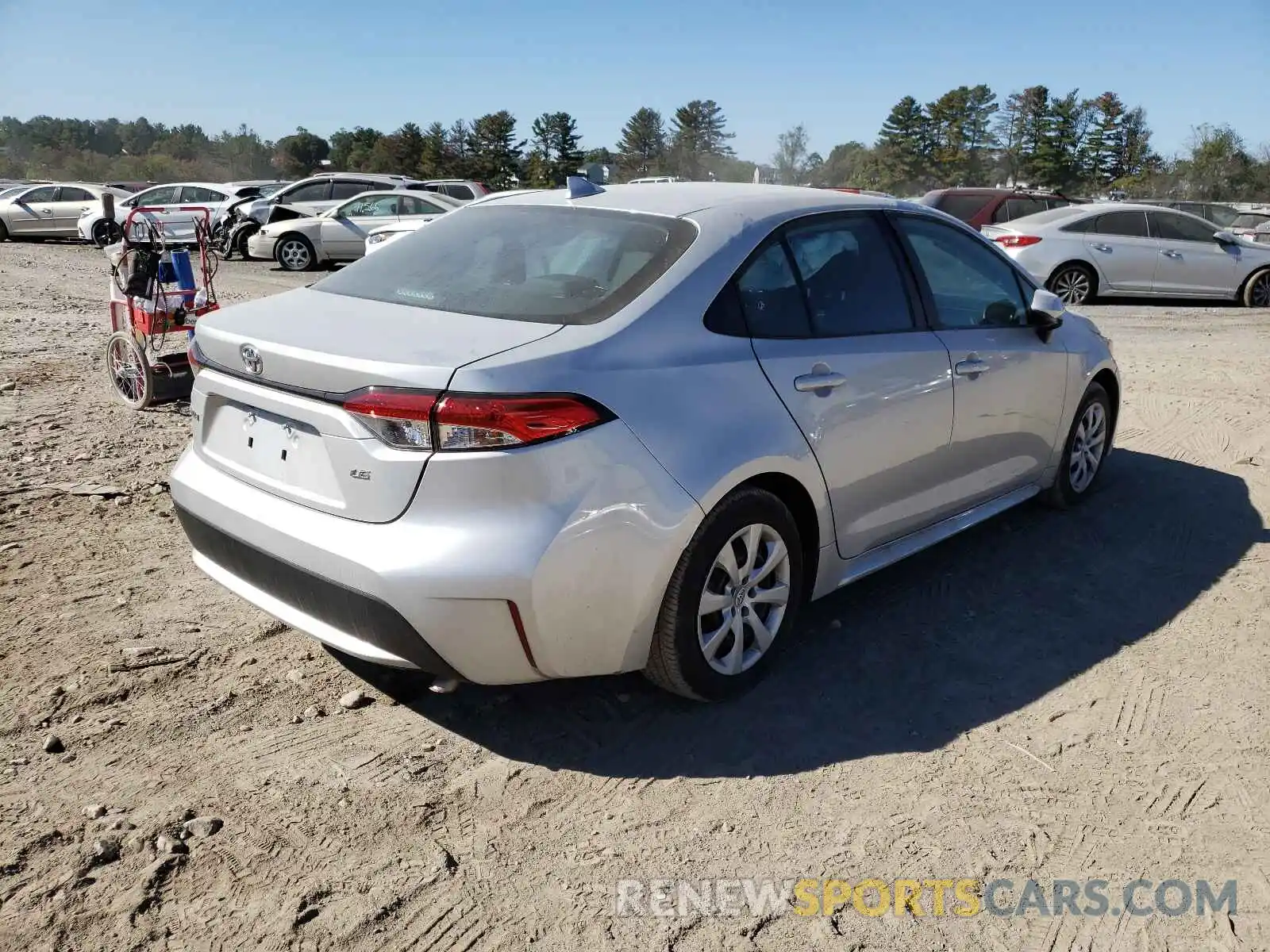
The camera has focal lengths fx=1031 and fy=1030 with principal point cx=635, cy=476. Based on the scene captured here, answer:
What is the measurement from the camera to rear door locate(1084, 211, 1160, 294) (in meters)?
14.4

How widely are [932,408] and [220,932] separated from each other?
301 cm

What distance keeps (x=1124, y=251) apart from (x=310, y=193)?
49.3ft

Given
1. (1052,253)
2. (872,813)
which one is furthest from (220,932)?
(1052,253)

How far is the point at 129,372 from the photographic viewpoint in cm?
720

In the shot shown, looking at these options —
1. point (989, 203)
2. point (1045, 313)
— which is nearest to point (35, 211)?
point (989, 203)

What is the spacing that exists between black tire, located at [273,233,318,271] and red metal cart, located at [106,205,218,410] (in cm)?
1143

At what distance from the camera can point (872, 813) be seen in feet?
9.46

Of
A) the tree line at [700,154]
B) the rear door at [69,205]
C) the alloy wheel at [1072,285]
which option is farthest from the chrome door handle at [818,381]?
the tree line at [700,154]

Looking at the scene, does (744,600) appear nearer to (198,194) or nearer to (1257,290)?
(1257,290)

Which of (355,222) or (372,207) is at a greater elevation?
(372,207)

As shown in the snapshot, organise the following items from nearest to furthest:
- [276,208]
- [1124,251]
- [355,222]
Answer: [1124,251]
[355,222]
[276,208]

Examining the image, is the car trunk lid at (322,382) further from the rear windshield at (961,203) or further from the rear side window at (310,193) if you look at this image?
the rear side window at (310,193)

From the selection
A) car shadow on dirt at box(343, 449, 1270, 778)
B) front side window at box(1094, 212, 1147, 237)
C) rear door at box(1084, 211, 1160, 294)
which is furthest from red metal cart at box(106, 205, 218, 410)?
front side window at box(1094, 212, 1147, 237)

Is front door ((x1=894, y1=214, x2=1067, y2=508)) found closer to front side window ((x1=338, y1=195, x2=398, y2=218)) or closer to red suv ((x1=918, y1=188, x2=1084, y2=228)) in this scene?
red suv ((x1=918, y1=188, x2=1084, y2=228))
